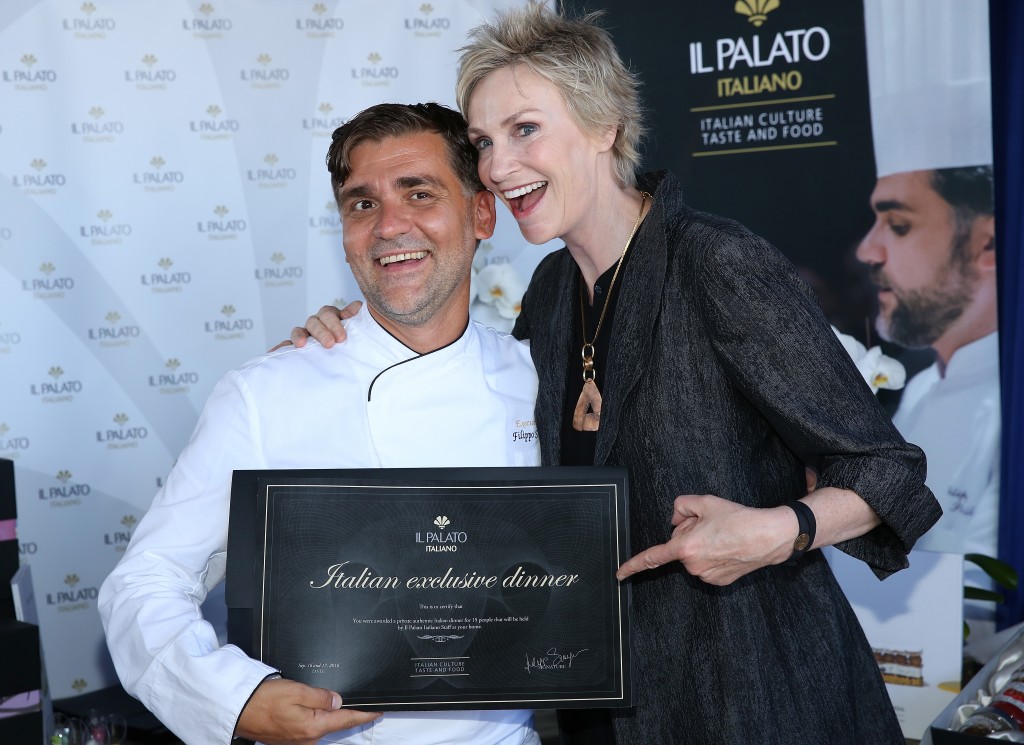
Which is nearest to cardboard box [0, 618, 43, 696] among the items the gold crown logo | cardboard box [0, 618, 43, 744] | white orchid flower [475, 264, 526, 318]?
cardboard box [0, 618, 43, 744]

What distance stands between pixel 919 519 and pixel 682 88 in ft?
8.95

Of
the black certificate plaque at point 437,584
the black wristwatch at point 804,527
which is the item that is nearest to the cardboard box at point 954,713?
the black wristwatch at point 804,527

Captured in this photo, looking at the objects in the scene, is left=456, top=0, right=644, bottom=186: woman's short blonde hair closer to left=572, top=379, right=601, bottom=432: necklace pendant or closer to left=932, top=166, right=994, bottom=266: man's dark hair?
left=572, top=379, right=601, bottom=432: necklace pendant

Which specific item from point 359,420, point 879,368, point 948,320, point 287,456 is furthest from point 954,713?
point 948,320

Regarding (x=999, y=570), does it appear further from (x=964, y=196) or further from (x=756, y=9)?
(x=756, y=9)

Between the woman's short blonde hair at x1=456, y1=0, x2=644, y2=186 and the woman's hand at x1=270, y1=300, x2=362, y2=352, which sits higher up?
the woman's short blonde hair at x1=456, y1=0, x2=644, y2=186

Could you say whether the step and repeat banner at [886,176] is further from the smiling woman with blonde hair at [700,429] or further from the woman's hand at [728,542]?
the woman's hand at [728,542]

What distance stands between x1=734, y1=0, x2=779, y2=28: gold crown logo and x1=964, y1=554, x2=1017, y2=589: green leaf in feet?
7.26

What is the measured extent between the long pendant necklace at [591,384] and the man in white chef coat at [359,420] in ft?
0.50

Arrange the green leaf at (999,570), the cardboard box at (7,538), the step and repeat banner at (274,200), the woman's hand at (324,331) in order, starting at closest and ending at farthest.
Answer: the woman's hand at (324,331) < the cardboard box at (7,538) < the green leaf at (999,570) < the step and repeat banner at (274,200)

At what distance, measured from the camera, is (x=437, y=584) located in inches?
67.5

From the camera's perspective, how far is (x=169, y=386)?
157 inches

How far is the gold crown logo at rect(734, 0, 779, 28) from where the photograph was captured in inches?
156

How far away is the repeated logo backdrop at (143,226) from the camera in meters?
3.81
